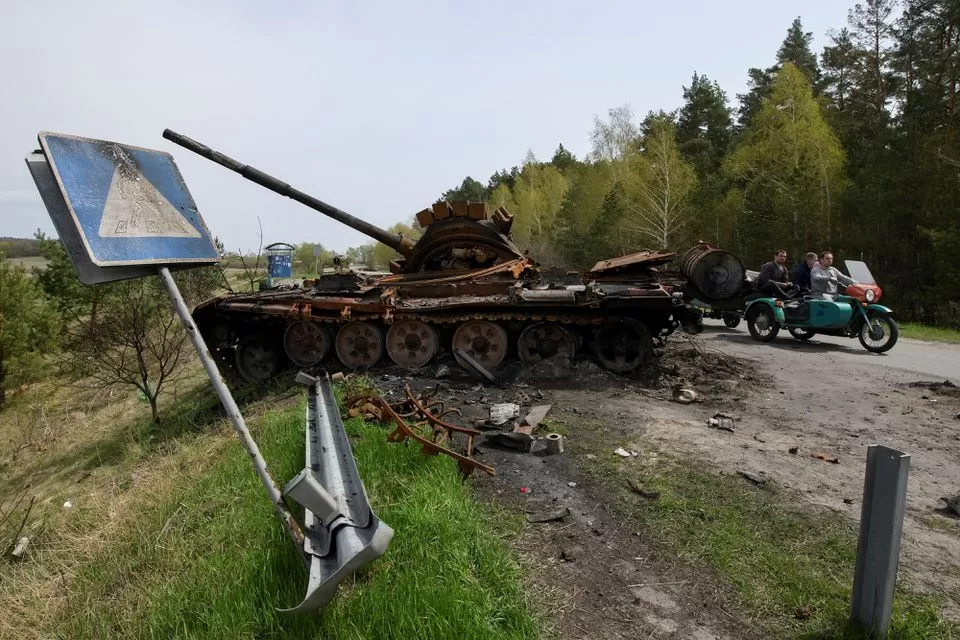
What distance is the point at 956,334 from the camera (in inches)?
531

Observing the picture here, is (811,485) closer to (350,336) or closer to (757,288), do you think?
(350,336)

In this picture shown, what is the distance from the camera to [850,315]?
395 inches

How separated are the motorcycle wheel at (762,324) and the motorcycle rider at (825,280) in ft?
2.97

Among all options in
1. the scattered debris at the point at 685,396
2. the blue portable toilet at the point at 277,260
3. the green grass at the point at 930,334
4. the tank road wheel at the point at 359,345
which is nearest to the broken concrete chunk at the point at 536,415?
the scattered debris at the point at 685,396

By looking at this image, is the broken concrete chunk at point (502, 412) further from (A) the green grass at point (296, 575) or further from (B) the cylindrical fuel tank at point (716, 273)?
(B) the cylindrical fuel tank at point (716, 273)

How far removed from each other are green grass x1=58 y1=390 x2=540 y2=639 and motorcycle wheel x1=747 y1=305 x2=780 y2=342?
8.96 meters

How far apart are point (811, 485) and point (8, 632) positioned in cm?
544

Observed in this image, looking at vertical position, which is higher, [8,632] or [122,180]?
[122,180]

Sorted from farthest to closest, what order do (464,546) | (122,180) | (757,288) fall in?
(757,288), (464,546), (122,180)

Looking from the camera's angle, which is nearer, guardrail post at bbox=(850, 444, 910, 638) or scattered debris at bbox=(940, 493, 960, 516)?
guardrail post at bbox=(850, 444, 910, 638)

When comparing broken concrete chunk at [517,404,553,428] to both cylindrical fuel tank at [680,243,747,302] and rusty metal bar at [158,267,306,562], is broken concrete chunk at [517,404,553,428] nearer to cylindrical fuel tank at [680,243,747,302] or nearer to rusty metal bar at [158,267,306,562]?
rusty metal bar at [158,267,306,562]

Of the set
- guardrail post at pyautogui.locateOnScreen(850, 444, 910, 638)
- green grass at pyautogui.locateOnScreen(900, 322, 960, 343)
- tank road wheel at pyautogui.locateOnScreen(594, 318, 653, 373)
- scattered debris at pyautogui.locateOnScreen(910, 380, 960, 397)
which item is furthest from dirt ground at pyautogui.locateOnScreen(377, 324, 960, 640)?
green grass at pyautogui.locateOnScreen(900, 322, 960, 343)

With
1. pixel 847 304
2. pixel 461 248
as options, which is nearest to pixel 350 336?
pixel 461 248

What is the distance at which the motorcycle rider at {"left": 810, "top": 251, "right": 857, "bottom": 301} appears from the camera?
408 inches
